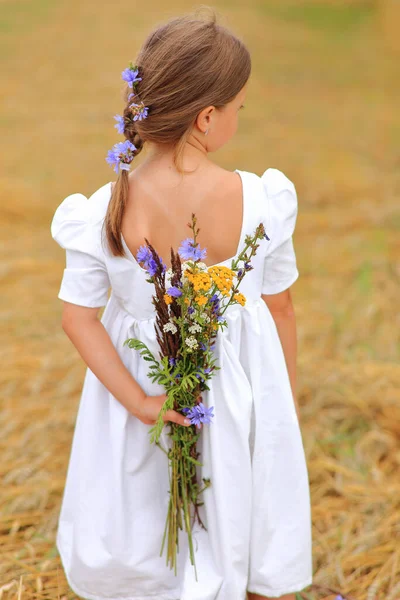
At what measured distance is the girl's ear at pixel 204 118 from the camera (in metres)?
1.59

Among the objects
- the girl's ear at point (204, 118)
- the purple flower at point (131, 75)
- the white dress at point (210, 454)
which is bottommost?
the white dress at point (210, 454)

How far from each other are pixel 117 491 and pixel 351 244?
2959mm

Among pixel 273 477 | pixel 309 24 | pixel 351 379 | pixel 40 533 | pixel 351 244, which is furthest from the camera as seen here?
pixel 309 24

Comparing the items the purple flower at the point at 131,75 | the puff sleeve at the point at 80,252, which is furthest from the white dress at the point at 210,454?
the purple flower at the point at 131,75

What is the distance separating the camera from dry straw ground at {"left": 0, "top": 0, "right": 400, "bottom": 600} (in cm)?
250

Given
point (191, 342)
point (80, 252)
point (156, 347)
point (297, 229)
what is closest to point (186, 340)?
point (191, 342)

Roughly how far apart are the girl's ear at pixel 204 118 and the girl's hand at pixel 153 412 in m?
0.59

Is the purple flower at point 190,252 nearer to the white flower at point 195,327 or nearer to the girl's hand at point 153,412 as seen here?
the white flower at point 195,327

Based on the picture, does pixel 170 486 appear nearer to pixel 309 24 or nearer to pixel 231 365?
pixel 231 365

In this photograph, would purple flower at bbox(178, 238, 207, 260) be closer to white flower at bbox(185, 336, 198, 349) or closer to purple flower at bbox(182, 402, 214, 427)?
white flower at bbox(185, 336, 198, 349)

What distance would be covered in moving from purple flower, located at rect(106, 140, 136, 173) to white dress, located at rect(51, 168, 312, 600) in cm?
15

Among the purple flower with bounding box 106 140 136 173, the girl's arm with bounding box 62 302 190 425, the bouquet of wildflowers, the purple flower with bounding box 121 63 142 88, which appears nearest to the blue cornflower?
the bouquet of wildflowers

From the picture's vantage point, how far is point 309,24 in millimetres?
8539

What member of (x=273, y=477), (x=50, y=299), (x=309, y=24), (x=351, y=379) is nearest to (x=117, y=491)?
(x=273, y=477)
